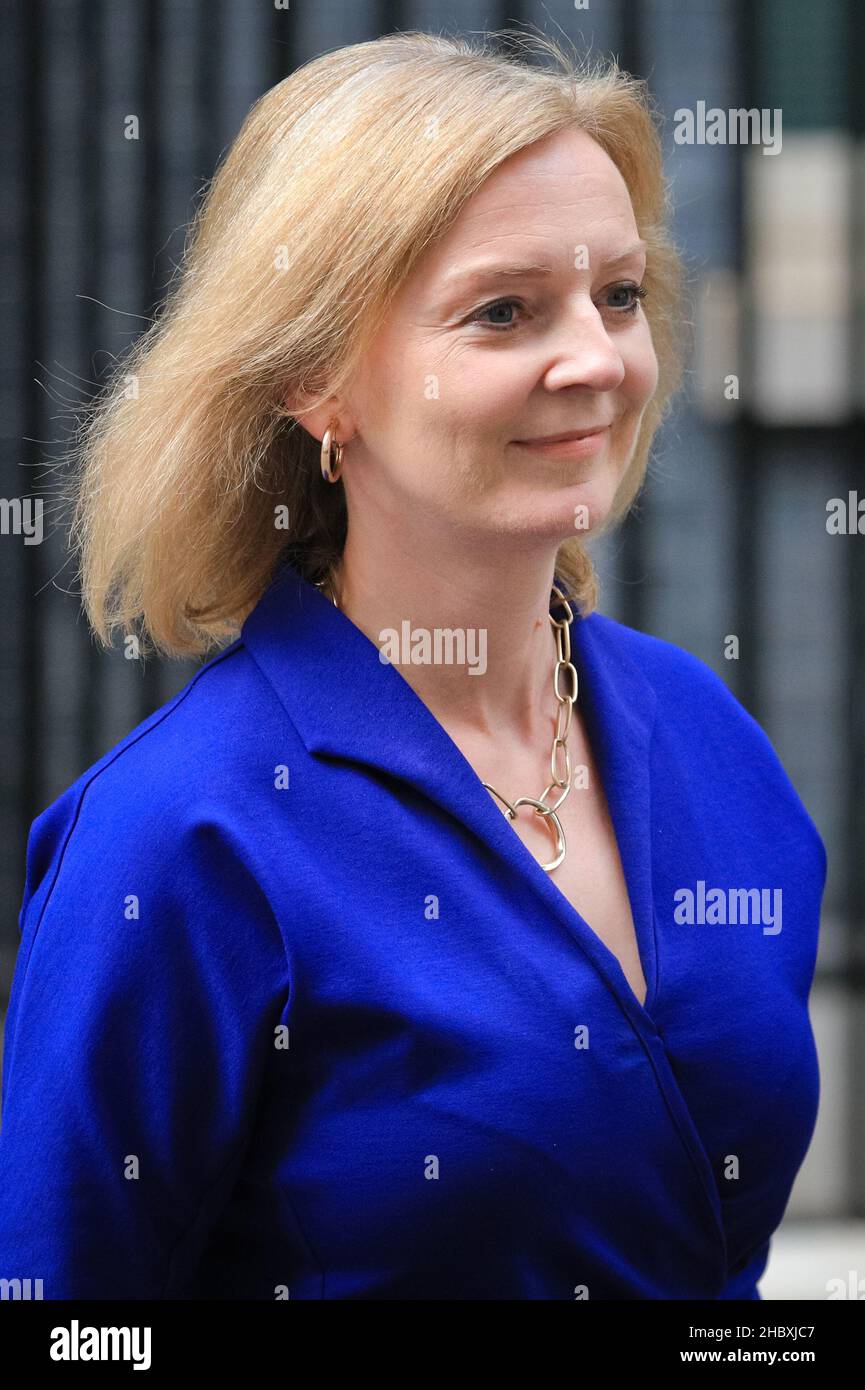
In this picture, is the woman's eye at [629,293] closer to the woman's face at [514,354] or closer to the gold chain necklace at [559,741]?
the woman's face at [514,354]

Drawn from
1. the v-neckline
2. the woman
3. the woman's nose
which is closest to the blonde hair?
the woman

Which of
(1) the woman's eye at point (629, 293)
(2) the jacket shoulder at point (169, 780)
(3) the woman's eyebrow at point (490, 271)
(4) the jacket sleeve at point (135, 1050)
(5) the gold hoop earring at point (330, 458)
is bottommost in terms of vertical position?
(4) the jacket sleeve at point (135, 1050)

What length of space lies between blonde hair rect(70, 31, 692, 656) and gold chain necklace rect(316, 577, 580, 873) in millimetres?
42

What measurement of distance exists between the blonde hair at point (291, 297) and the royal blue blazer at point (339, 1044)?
127 millimetres

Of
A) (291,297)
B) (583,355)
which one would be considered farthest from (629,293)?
(291,297)

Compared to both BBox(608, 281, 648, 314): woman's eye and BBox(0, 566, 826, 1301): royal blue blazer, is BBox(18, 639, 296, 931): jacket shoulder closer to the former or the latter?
BBox(0, 566, 826, 1301): royal blue blazer

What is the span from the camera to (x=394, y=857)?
38.2 inches

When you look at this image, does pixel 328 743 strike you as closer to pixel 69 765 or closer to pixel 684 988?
pixel 684 988

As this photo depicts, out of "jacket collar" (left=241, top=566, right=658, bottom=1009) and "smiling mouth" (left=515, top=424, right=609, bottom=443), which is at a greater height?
"smiling mouth" (left=515, top=424, right=609, bottom=443)

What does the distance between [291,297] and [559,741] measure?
0.39 metres

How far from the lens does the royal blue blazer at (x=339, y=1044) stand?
930 millimetres

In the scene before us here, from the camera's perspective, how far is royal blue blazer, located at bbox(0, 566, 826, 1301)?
0.93 metres

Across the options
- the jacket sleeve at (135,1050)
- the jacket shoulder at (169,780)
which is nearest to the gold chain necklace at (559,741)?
the jacket shoulder at (169,780)

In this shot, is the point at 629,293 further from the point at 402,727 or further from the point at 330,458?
the point at 402,727
